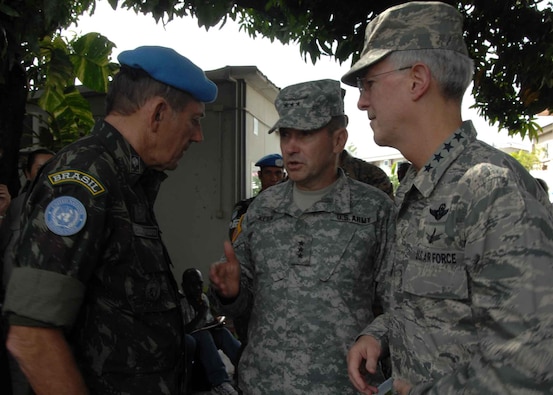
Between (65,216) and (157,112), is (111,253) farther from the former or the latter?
(157,112)

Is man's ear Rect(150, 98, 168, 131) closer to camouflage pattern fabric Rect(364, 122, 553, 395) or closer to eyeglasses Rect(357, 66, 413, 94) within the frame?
eyeglasses Rect(357, 66, 413, 94)

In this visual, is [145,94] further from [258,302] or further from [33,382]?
[258,302]

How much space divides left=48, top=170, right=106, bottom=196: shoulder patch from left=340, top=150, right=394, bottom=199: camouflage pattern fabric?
8.24 ft

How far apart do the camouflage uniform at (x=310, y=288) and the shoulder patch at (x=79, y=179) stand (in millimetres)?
850

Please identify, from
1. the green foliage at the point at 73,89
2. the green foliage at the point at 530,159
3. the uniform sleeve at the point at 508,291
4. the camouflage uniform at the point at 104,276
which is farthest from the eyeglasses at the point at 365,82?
the green foliage at the point at 530,159

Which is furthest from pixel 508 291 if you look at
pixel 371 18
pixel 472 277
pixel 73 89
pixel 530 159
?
pixel 530 159

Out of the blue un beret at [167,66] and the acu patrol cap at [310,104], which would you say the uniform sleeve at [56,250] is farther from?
the acu patrol cap at [310,104]

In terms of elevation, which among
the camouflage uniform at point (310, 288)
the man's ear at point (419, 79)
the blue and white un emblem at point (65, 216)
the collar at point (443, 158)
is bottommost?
the camouflage uniform at point (310, 288)

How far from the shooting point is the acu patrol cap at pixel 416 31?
1277 millimetres

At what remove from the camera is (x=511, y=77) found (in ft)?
15.1

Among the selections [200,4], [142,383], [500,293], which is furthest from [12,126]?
[500,293]

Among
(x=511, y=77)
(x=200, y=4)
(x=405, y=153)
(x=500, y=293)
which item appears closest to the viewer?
(x=500, y=293)

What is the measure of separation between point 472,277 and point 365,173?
267 cm

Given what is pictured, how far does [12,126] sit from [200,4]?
1619 mm
